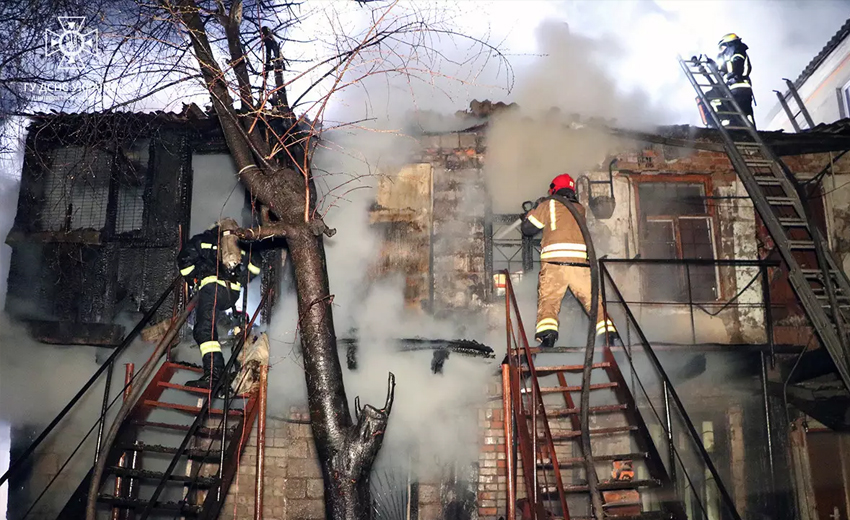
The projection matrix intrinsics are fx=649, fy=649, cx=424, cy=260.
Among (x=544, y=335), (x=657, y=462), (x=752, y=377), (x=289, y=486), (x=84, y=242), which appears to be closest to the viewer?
(x=657, y=462)

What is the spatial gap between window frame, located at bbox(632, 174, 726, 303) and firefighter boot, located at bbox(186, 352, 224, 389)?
20.5 feet

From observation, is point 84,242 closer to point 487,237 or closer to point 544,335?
point 487,237

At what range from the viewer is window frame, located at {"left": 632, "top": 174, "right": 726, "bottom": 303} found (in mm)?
9945

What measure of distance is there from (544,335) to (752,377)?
3500 millimetres

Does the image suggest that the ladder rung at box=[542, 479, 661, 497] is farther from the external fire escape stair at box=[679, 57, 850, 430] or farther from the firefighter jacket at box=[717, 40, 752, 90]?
the firefighter jacket at box=[717, 40, 752, 90]

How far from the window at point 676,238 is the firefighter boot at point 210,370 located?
20.2ft

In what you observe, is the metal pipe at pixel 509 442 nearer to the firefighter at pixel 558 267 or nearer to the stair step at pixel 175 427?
the firefighter at pixel 558 267

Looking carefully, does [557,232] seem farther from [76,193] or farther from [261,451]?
[76,193]

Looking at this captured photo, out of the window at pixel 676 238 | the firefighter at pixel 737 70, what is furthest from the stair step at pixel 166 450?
the firefighter at pixel 737 70

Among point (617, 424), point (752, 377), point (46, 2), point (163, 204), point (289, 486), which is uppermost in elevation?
point (46, 2)

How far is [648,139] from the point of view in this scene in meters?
10.1

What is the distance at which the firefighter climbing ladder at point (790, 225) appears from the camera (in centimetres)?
804

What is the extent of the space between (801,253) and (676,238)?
2047 mm

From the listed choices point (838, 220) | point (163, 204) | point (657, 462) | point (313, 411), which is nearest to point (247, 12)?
point (163, 204)
